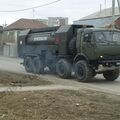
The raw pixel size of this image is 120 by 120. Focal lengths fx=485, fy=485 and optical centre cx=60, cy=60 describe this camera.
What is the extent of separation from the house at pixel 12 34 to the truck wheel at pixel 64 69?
2691cm

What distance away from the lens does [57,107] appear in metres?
12.2

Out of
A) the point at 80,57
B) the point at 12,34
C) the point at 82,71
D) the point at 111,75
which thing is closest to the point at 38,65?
the point at 80,57

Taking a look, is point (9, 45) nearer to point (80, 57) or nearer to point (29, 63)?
point (29, 63)

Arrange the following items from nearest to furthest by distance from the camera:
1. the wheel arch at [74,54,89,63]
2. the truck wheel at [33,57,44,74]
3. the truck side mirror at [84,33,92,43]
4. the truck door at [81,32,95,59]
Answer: the truck door at [81,32,95,59]
the truck side mirror at [84,33,92,43]
the wheel arch at [74,54,89,63]
the truck wheel at [33,57,44,74]

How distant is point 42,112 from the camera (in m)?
11.5

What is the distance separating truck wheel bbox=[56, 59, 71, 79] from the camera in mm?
23362

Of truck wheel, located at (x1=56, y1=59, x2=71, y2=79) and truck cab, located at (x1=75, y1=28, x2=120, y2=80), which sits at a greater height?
truck cab, located at (x1=75, y1=28, x2=120, y2=80)

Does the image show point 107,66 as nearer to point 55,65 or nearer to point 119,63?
point 119,63

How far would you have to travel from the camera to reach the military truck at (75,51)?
21891mm

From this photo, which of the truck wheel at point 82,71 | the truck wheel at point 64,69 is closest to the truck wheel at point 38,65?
the truck wheel at point 64,69

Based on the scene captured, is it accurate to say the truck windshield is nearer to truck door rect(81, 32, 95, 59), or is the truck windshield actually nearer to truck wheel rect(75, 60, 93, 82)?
truck door rect(81, 32, 95, 59)

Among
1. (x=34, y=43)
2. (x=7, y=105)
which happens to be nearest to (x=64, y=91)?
(x=7, y=105)

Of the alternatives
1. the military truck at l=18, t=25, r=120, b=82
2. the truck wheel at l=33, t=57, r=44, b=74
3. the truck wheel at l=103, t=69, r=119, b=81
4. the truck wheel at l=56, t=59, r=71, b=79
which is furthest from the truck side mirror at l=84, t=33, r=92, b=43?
the truck wheel at l=33, t=57, r=44, b=74

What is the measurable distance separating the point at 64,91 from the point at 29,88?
5.49ft
